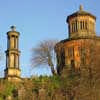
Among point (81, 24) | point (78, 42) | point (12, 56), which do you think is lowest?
point (12, 56)

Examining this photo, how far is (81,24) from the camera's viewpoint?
58562 mm

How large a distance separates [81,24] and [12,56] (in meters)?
9.61

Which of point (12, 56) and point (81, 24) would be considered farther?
point (81, 24)

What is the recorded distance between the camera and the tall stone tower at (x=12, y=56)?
51.9 metres

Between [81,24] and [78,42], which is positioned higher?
[81,24]

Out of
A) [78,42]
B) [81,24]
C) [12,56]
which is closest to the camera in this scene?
[12,56]

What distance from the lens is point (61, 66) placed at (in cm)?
5631

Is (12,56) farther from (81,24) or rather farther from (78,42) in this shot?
(81,24)

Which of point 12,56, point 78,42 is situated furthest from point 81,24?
point 12,56

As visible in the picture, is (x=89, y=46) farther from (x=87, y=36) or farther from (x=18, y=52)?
(x=18, y=52)

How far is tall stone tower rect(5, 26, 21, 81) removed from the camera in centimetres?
5188

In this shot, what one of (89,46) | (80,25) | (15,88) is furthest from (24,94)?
(80,25)

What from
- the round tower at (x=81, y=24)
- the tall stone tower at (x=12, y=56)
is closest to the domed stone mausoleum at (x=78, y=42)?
the round tower at (x=81, y=24)

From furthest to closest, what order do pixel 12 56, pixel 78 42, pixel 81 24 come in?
pixel 81 24
pixel 78 42
pixel 12 56
